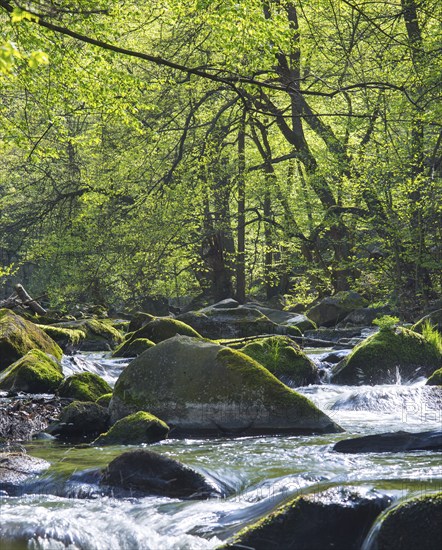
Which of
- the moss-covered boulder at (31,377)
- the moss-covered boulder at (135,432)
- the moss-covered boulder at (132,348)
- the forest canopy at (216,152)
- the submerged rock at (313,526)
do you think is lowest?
the submerged rock at (313,526)

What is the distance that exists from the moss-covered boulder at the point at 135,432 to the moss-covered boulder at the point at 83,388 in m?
2.01

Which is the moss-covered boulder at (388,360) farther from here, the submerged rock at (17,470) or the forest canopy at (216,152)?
the submerged rock at (17,470)

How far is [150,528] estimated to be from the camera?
5211mm

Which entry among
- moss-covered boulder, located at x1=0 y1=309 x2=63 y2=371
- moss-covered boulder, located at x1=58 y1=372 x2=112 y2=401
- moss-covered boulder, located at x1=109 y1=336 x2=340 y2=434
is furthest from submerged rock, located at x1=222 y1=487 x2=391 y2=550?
moss-covered boulder, located at x1=0 y1=309 x2=63 y2=371

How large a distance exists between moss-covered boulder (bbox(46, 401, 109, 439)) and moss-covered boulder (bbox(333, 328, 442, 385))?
4.02 meters

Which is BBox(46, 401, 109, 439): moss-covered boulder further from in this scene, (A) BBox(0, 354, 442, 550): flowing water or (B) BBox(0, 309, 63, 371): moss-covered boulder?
(B) BBox(0, 309, 63, 371): moss-covered boulder

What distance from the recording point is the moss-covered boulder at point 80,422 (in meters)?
8.53

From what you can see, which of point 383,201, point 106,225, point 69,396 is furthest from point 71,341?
point 383,201

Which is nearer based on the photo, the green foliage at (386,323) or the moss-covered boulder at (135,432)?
the moss-covered boulder at (135,432)

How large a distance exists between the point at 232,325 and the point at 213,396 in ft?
24.8

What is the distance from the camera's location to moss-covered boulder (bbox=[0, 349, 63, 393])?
412 inches

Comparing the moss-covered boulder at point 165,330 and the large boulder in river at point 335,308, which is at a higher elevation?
the large boulder in river at point 335,308

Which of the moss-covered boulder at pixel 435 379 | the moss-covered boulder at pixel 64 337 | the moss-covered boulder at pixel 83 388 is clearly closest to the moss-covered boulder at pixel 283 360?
the moss-covered boulder at pixel 435 379

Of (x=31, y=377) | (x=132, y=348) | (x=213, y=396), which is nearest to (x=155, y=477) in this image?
(x=213, y=396)
